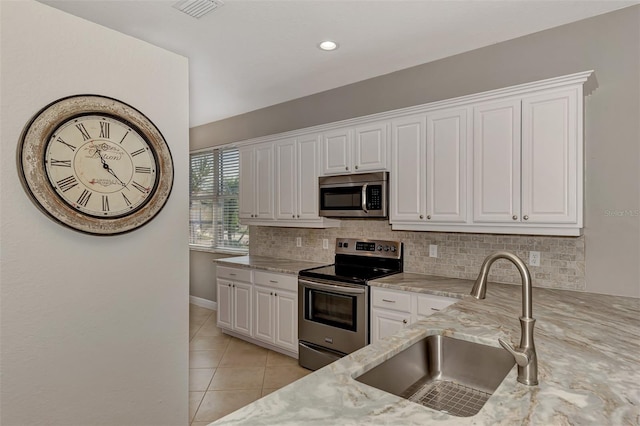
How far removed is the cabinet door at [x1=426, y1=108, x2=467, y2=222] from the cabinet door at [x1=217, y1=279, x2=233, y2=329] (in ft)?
8.11

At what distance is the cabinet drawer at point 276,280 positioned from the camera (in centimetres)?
365

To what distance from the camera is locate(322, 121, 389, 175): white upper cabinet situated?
3.36m

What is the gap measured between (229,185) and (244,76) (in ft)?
6.76

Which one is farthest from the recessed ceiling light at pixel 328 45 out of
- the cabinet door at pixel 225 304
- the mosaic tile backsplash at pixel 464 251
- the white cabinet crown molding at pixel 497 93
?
the cabinet door at pixel 225 304

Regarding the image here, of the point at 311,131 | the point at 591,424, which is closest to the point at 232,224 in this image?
the point at 311,131

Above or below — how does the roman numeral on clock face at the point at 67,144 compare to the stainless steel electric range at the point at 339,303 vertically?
above

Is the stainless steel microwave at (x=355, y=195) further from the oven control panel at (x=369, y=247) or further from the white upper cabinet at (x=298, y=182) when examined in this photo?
the oven control panel at (x=369, y=247)

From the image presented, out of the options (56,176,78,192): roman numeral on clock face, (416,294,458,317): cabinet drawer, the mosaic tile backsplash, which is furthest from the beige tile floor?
(56,176,78,192): roman numeral on clock face

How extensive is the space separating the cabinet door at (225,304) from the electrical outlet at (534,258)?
3034mm

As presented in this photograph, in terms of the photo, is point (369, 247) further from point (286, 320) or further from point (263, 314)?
point (263, 314)

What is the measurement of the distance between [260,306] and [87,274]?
216cm

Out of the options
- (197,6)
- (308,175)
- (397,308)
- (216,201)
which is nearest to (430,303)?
(397,308)

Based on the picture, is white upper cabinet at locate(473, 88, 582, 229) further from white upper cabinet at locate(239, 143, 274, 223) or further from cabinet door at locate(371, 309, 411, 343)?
white upper cabinet at locate(239, 143, 274, 223)

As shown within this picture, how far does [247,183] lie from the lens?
4.52 metres
